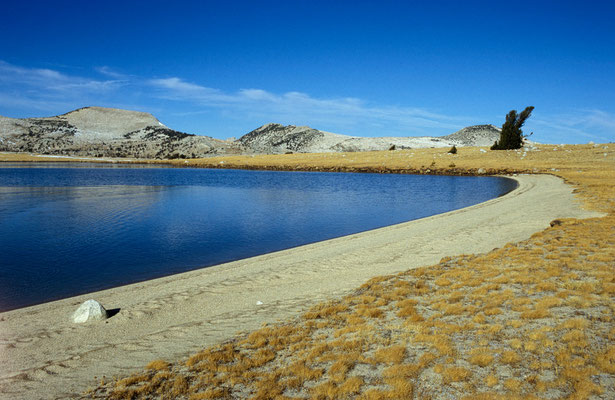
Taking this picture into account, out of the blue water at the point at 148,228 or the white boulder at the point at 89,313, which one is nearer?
the white boulder at the point at 89,313

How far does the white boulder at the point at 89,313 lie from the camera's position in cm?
1038

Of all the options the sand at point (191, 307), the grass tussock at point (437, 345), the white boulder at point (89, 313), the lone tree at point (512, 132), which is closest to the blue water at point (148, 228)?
the sand at point (191, 307)

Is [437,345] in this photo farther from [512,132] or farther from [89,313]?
[512,132]

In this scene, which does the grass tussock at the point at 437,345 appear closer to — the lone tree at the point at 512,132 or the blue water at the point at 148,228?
the blue water at the point at 148,228

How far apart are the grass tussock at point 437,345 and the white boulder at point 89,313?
399 centimetres

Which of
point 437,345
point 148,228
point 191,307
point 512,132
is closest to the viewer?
point 437,345

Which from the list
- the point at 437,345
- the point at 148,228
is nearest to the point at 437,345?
the point at 437,345

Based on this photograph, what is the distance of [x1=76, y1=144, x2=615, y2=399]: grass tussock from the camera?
6324 mm

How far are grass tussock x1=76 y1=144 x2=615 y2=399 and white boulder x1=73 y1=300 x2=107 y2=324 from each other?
399 centimetres

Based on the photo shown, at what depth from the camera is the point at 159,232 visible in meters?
25.3

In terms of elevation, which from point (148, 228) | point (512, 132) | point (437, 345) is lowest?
point (148, 228)

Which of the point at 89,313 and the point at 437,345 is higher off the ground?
the point at 437,345

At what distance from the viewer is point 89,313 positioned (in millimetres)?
10430

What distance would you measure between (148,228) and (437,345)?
2403 cm
